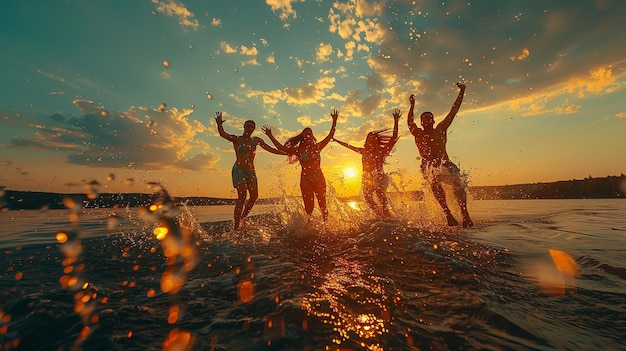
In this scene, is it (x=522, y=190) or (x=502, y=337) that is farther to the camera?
(x=522, y=190)

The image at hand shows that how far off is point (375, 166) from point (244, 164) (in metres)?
4.56

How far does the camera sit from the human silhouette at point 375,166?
9.76m

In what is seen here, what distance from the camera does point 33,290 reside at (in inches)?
135

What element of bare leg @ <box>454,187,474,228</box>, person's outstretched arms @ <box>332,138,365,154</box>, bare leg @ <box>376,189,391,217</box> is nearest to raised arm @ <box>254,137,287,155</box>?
person's outstretched arms @ <box>332,138,365,154</box>

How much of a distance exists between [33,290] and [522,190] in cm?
6166

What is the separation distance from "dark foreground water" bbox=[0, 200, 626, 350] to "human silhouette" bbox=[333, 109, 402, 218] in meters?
4.47

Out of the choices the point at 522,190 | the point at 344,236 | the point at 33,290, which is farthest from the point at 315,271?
the point at 522,190

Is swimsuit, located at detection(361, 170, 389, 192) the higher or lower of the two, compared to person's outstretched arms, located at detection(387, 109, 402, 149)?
lower

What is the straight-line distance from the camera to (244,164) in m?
8.47

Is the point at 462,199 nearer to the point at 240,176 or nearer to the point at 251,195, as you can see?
the point at 251,195

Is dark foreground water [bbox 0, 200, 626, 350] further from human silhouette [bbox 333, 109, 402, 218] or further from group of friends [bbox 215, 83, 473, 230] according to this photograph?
human silhouette [bbox 333, 109, 402, 218]

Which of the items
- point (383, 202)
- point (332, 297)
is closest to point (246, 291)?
point (332, 297)

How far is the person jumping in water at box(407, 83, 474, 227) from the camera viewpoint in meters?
7.65

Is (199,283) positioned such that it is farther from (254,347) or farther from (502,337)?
(502,337)
